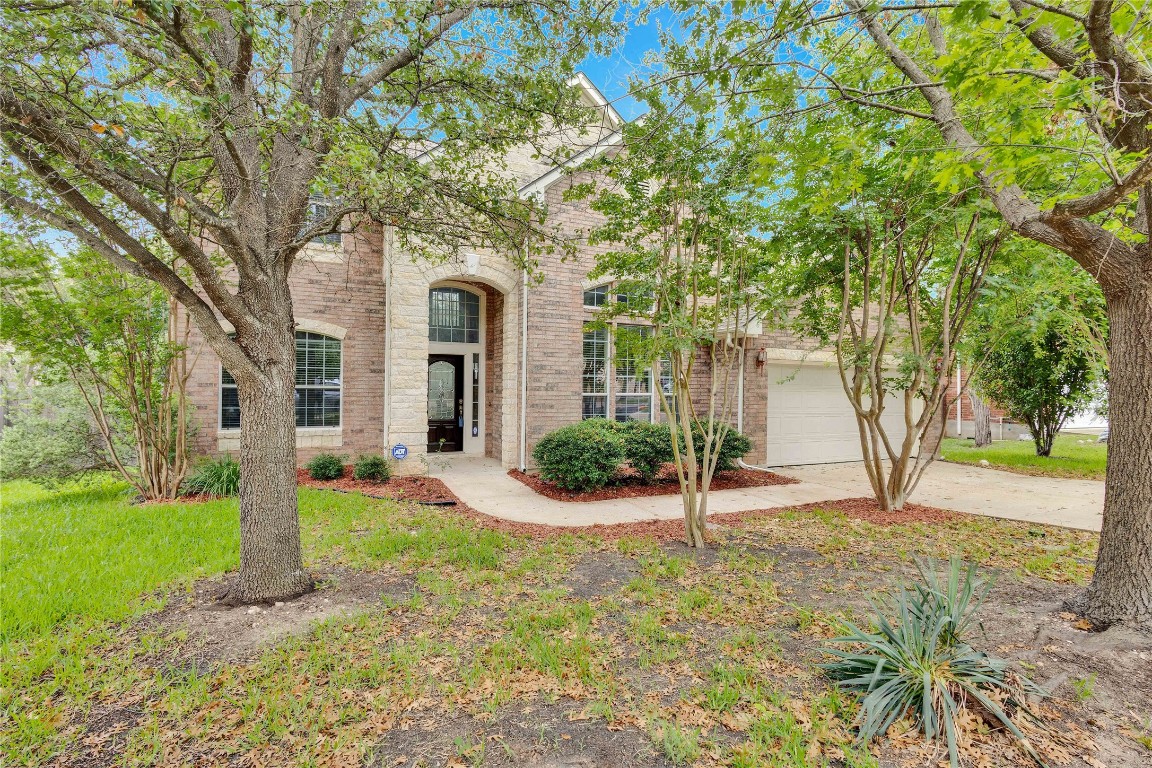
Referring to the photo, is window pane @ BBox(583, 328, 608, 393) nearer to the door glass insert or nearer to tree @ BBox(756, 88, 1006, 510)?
the door glass insert

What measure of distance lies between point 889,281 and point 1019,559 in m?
3.87

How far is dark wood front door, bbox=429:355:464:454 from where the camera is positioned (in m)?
10.8

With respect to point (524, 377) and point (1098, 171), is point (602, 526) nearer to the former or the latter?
point (524, 377)

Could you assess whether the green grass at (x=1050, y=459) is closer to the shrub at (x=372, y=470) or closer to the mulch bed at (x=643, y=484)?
the mulch bed at (x=643, y=484)

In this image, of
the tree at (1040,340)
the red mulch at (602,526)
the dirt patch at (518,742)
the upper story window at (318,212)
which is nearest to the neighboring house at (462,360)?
the red mulch at (602,526)

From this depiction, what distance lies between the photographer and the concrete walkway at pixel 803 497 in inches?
257

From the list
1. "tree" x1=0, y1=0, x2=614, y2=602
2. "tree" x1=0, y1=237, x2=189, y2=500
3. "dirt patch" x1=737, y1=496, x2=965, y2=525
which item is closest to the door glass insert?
"tree" x1=0, y1=237, x2=189, y2=500

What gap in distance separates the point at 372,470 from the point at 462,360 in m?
3.44

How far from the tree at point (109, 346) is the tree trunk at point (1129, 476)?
31.7 ft

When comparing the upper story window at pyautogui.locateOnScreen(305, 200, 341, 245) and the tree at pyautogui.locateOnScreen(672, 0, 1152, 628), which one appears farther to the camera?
the upper story window at pyautogui.locateOnScreen(305, 200, 341, 245)

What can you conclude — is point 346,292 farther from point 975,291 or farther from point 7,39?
point 975,291

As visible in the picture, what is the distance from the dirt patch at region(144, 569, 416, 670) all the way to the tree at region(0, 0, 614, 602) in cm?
21

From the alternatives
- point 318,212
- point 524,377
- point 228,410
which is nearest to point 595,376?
point 524,377

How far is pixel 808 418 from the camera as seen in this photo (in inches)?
444
